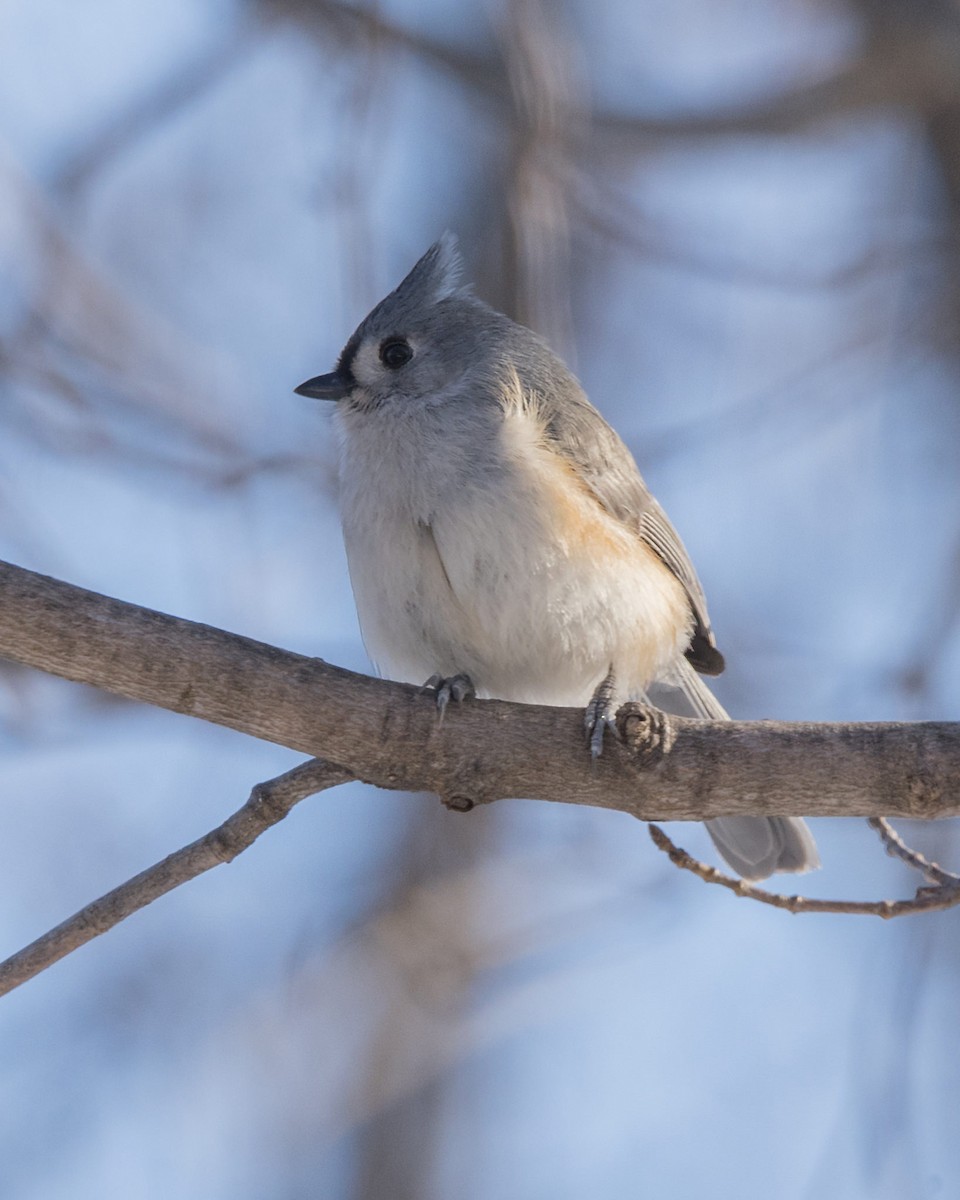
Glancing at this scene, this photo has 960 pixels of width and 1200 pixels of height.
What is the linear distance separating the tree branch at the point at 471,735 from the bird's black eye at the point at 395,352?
107cm

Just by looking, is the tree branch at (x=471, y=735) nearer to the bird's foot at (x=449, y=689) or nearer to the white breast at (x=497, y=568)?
the bird's foot at (x=449, y=689)

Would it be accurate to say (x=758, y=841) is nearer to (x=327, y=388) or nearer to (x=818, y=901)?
(x=818, y=901)

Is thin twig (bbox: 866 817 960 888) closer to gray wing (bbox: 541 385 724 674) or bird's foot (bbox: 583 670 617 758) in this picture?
bird's foot (bbox: 583 670 617 758)

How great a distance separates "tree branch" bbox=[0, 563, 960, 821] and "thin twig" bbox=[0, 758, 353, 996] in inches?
2.7

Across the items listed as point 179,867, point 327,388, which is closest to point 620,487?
point 327,388

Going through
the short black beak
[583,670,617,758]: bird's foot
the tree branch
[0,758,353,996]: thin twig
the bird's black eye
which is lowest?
[0,758,353,996]: thin twig

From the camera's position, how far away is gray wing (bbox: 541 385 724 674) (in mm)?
2924

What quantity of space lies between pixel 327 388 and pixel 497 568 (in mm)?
761

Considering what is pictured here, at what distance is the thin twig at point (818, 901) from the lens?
229 centimetres

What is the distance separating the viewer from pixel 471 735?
2312mm

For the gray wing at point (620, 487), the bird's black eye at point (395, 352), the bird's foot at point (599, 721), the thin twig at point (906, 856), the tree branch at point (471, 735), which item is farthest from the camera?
the bird's black eye at point (395, 352)

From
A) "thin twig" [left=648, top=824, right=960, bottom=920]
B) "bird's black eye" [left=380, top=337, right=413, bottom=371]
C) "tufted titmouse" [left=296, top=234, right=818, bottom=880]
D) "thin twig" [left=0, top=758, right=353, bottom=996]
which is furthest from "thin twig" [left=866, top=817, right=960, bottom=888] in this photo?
"bird's black eye" [left=380, top=337, right=413, bottom=371]

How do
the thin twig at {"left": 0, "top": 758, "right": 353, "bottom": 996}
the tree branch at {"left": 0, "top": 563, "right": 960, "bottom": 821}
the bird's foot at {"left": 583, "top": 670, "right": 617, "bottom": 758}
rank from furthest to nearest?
the bird's foot at {"left": 583, "top": 670, "right": 617, "bottom": 758}
the tree branch at {"left": 0, "top": 563, "right": 960, "bottom": 821}
the thin twig at {"left": 0, "top": 758, "right": 353, "bottom": 996}

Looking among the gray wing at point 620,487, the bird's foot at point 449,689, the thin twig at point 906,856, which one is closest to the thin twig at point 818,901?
the thin twig at point 906,856
